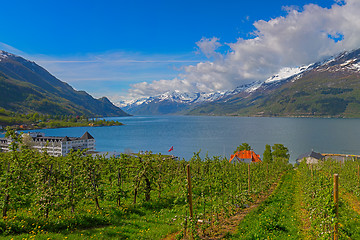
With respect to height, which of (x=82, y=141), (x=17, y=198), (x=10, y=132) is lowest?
(x=82, y=141)

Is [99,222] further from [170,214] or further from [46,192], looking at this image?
[170,214]

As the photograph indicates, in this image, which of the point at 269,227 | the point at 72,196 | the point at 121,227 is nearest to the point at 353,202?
the point at 269,227

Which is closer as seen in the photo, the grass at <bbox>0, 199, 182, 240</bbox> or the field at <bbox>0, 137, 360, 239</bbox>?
the grass at <bbox>0, 199, 182, 240</bbox>

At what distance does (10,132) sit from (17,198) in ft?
12.4

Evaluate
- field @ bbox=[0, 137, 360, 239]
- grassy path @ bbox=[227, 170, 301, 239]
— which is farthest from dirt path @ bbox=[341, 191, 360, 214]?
grassy path @ bbox=[227, 170, 301, 239]

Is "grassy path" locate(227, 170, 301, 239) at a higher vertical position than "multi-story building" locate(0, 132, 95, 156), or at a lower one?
higher

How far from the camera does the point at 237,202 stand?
59.5ft

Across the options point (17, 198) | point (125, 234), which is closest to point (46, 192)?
point (17, 198)

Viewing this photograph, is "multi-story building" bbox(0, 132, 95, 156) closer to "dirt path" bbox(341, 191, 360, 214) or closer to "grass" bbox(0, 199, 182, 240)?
"grass" bbox(0, 199, 182, 240)

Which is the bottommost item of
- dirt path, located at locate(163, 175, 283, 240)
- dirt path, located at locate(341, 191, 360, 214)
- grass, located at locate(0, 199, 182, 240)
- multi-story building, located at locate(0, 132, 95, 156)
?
multi-story building, located at locate(0, 132, 95, 156)

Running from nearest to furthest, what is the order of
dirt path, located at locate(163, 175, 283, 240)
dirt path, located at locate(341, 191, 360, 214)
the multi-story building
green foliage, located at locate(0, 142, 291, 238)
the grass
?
the grass → green foliage, located at locate(0, 142, 291, 238) → dirt path, located at locate(163, 175, 283, 240) → dirt path, located at locate(341, 191, 360, 214) → the multi-story building

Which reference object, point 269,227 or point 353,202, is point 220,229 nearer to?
point 269,227

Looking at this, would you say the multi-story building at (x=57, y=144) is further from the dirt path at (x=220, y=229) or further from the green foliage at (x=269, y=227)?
the green foliage at (x=269, y=227)

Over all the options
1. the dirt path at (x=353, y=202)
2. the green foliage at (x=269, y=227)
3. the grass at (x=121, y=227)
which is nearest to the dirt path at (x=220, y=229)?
the green foliage at (x=269, y=227)
